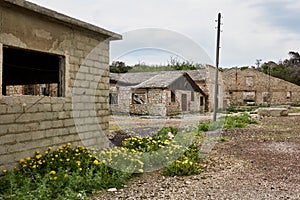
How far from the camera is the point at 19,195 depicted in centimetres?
444

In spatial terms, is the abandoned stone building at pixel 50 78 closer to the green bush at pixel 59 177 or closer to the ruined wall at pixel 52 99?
the ruined wall at pixel 52 99

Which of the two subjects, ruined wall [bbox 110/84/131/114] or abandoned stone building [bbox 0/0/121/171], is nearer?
abandoned stone building [bbox 0/0/121/171]

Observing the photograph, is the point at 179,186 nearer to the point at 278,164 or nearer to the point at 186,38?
the point at 278,164

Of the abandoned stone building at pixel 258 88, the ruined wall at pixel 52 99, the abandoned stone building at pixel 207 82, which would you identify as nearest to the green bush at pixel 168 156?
the ruined wall at pixel 52 99

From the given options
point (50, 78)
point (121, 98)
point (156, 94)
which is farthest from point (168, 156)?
point (156, 94)

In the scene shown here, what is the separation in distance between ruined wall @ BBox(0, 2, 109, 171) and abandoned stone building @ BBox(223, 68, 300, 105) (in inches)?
1388

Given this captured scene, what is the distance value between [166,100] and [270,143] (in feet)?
48.6

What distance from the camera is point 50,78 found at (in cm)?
904

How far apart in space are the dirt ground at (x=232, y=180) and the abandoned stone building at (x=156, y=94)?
969 centimetres

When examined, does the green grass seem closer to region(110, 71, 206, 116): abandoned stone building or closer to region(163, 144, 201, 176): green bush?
region(163, 144, 201, 176): green bush

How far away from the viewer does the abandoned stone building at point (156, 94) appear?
19.0 m

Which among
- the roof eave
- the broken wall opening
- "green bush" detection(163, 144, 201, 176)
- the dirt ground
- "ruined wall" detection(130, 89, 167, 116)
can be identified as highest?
the roof eave

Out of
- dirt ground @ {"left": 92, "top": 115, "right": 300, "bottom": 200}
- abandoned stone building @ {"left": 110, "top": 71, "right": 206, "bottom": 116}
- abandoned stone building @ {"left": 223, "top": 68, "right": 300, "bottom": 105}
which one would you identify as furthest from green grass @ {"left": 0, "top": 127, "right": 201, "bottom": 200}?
abandoned stone building @ {"left": 223, "top": 68, "right": 300, "bottom": 105}

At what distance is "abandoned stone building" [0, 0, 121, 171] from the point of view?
5.75 meters
